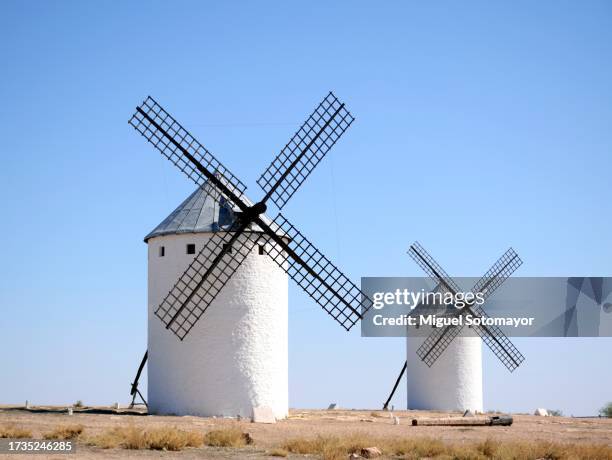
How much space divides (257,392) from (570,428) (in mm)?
8374

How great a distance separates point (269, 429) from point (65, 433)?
4.71m

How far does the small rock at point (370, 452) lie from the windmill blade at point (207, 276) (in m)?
7.99

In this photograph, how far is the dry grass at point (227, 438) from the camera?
16922 millimetres

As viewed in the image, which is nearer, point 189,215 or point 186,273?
point 186,273

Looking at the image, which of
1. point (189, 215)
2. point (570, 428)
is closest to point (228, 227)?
point (189, 215)

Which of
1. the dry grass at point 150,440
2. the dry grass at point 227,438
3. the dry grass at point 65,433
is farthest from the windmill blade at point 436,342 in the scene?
the dry grass at point 65,433

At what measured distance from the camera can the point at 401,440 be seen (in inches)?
679

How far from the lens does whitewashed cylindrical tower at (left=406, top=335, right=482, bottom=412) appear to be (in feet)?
118

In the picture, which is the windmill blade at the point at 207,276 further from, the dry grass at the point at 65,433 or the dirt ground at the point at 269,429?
the dry grass at the point at 65,433

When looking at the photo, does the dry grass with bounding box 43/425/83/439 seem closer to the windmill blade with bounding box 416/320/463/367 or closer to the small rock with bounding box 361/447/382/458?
the small rock with bounding box 361/447/382/458

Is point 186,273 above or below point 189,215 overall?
below

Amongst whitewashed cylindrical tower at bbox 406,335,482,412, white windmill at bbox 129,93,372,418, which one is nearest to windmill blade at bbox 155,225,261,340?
white windmill at bbox 129,93,372,418

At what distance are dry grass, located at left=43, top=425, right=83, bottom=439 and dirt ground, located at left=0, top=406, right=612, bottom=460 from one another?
0.76ft

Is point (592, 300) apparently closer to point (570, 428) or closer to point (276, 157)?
point (570, 428)
